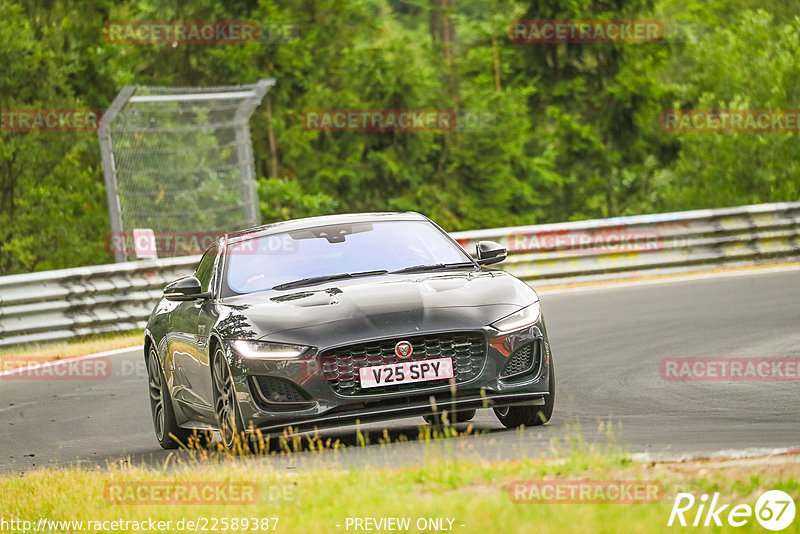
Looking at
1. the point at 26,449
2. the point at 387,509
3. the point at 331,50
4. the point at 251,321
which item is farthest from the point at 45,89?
the point at 387,509

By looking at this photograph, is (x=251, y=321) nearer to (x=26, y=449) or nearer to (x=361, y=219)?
(x=361, y=219)

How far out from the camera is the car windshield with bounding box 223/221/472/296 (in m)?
9.53

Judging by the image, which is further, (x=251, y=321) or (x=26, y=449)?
(x=26, y=449)

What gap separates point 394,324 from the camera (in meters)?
8.29

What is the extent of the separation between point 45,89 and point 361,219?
85.2 ft

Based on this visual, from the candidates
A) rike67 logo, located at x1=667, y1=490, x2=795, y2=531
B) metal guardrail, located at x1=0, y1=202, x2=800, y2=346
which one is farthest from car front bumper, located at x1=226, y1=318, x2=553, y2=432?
metal guardrail, located at x1=0, y1=202, x2=800, y2=346

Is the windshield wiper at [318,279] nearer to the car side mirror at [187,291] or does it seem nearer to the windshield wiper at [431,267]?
the windshield wiper at [431,267]

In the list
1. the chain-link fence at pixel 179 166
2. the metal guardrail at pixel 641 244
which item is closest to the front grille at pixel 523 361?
the metal guardrail at pixel 641 244
